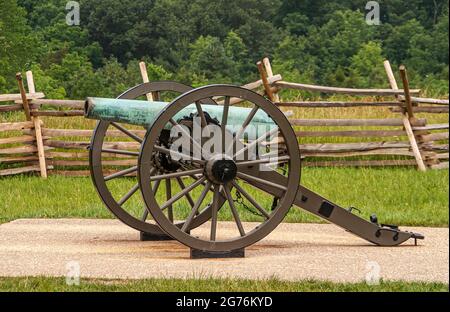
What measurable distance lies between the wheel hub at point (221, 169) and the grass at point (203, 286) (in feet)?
5.21

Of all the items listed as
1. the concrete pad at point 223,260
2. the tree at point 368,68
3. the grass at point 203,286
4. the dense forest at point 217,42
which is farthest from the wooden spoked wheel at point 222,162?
the tree at point 368,68

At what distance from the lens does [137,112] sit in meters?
11.4

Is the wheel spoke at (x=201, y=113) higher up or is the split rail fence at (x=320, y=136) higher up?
the wheel spoke at (x=201, y=113)

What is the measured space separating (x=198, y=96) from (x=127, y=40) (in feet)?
132

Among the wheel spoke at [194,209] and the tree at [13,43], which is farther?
the tree at [13,43]

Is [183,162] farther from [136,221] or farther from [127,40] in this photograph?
[127,40]

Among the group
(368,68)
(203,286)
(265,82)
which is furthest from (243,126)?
(368,68)

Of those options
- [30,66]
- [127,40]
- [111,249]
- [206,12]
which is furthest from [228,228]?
[206,12]

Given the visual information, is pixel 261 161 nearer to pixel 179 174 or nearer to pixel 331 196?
pixel 179 174

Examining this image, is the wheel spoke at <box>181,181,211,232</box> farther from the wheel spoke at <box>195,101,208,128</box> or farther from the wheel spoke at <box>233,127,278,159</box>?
the wheel spoke at <box>195,101,208,128</box>

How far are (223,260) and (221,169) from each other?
749mm

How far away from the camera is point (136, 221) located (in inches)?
475

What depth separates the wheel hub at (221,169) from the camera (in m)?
10.9

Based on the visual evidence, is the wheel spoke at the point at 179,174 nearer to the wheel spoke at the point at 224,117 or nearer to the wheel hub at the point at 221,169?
the wheel hub at the point at 221,169
